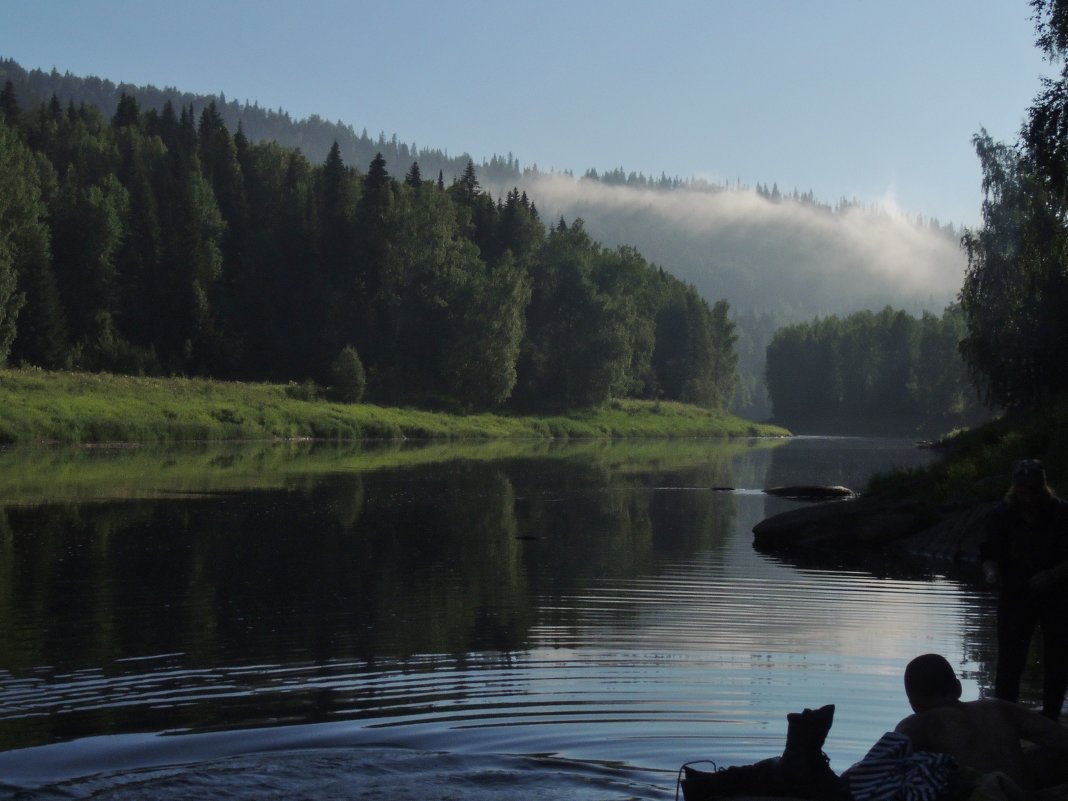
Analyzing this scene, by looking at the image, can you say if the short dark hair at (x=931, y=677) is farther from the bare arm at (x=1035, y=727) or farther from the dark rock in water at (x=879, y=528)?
the dark rock in water at (x=879, y=528)

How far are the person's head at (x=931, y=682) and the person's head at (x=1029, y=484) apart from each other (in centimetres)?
247

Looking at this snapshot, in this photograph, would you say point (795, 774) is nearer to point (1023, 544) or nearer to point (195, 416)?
point (1023, 544)

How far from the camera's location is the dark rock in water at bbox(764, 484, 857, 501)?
1545 inches

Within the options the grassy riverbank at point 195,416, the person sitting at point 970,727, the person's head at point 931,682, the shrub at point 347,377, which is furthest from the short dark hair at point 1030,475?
the shrub at point 347,377

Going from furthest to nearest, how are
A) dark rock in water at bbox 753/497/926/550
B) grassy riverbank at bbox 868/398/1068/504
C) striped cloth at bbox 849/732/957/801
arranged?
grassy riverbank at bbox 868/398/1068/504 < dark rock in water at bbox 753/497/926/550 < striped cloth at bbox 849/732/957/801

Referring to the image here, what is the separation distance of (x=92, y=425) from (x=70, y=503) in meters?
32.6

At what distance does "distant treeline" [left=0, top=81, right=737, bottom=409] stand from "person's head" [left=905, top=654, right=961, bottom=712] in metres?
74.8

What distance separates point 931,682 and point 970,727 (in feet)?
1.03

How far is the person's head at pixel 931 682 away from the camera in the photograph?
7.38 meters

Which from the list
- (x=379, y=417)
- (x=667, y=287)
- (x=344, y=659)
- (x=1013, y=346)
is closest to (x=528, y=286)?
(x=379, y=417)

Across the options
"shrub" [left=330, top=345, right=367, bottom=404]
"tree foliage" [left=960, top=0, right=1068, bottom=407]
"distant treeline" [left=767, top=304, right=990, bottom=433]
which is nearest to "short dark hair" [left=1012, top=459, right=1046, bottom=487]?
"tree foliage" [left=960, top=0, right=1068, bottom=407]

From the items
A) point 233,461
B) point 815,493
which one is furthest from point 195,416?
point 815,493

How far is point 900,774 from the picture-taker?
7.01 m

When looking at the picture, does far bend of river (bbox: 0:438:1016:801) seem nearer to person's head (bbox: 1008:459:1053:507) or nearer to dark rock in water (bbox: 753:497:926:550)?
dark rock in water (bbox: 753:497:926:550)
